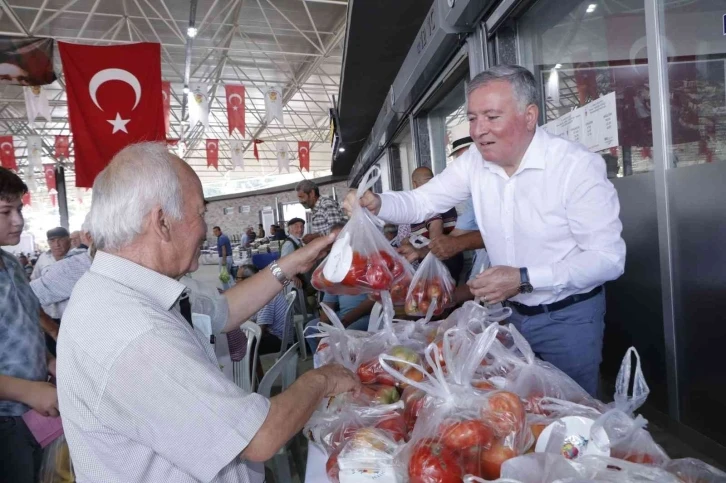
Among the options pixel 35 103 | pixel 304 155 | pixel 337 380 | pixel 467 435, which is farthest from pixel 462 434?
pixel 304 155

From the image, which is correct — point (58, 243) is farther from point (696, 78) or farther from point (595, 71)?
point (696, 78)

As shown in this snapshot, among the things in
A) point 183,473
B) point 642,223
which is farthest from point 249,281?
point 642,223

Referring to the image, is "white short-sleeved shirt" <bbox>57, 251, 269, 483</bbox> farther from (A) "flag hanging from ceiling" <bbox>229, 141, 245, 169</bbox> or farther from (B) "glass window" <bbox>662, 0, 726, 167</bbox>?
(A) "flag hanging from ceiling" <bbox>229, 141, 245, 169</bbox>

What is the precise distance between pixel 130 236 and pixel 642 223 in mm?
2341

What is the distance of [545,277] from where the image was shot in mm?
1529

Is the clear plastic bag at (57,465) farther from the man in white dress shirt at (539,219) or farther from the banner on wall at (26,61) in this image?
the banner on wall at (26,61)

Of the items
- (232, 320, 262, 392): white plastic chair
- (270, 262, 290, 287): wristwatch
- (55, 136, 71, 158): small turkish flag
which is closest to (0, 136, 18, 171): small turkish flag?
(55, 136, 71, 158): small turkish flag

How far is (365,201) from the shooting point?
180 centimetres

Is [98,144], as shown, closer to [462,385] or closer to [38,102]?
[462,385]

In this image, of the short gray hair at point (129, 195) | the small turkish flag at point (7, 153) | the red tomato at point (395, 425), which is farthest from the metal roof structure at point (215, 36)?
the red tomato at point (395, 425)

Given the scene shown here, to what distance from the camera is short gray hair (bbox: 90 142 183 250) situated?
108 cm

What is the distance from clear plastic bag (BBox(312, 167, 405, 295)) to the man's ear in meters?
0.63

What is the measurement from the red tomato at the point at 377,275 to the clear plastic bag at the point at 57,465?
1304 millimetres

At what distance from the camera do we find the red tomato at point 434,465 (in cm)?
85
